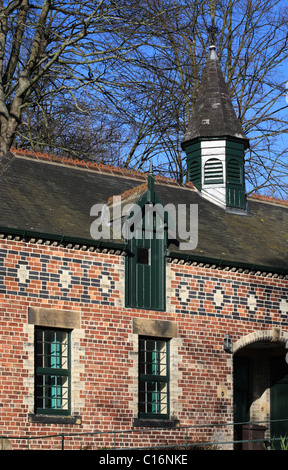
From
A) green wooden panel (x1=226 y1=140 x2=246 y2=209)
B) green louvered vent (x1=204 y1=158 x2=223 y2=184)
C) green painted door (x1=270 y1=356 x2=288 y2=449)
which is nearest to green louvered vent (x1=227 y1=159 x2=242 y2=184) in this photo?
green wooden panel (x1=226 y1=140 x2=246 y2=209)

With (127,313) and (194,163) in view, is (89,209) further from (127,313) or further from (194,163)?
(194,163)

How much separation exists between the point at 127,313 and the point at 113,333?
0.62 meters

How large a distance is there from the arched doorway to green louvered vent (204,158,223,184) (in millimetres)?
5362

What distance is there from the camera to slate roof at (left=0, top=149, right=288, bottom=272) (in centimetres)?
2144

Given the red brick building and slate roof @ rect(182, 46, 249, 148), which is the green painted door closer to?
the red brick building

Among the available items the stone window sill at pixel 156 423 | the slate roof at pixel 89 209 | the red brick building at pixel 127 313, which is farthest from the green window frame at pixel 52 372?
the slate roof at pixel 89 209

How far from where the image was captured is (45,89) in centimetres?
3397

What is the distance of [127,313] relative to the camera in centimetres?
2177

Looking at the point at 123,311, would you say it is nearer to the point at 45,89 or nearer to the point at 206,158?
the point at 206,158

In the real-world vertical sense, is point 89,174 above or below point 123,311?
above
